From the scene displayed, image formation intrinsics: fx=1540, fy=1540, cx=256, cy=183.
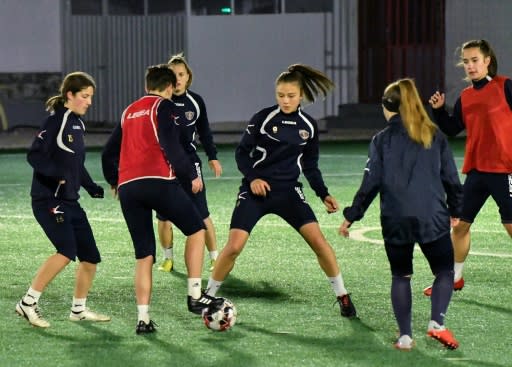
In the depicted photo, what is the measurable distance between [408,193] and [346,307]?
163 cm

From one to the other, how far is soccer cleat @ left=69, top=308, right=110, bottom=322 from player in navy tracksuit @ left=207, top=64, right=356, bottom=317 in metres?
0.81

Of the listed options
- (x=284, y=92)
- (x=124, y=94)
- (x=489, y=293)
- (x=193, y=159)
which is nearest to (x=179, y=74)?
(x=193, y=159)

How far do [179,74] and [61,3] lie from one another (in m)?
19.2

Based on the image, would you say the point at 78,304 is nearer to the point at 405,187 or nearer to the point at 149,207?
the point at 149,207

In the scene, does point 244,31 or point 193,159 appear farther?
point 244,31

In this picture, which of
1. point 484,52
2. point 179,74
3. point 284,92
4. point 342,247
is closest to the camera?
point 284,92

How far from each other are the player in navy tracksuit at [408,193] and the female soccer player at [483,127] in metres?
1.93

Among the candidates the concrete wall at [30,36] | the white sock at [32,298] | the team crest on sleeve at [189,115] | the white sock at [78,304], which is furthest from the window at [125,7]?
the white sock at [32,298]

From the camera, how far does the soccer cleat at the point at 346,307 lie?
10.3m

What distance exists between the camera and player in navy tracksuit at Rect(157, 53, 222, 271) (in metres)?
12.1

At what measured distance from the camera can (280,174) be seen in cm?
1031

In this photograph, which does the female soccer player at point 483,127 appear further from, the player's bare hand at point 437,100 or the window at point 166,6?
the window at point 166,6

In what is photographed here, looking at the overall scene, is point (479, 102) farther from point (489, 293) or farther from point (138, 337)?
point (138, 337)

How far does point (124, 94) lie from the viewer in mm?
30484
